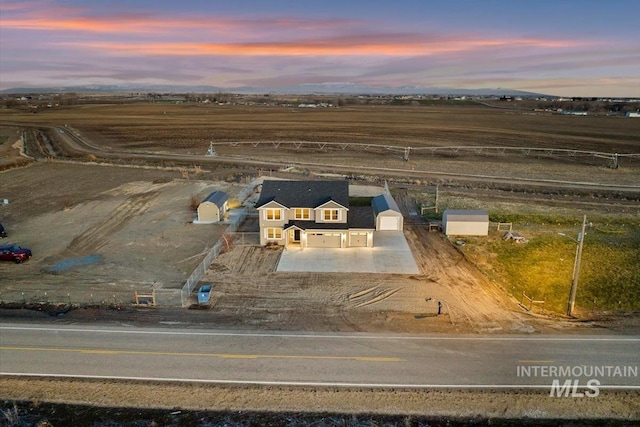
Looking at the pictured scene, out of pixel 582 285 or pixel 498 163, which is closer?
pixel 582 285

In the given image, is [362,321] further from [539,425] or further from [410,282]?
[539,425]

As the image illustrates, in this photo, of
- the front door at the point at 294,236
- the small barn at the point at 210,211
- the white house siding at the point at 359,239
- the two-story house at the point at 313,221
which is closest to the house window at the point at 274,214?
the two-story house at the point at 313,221

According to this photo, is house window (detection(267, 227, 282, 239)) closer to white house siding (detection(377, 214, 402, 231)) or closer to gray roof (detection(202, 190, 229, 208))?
gray roof (detection(202, 190, 229, 208))

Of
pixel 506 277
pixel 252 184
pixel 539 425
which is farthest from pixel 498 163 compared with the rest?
pixel 539 425

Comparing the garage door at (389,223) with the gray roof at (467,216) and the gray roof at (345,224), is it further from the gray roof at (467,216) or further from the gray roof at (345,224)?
the gray roof at (467,216)

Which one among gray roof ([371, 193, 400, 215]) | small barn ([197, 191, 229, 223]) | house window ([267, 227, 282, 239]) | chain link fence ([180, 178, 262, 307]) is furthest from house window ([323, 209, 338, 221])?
small barn ([197, 191, 229, 223])

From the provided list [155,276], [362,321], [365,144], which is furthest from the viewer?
[365,144]

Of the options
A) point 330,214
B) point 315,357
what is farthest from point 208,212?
point 315,357
